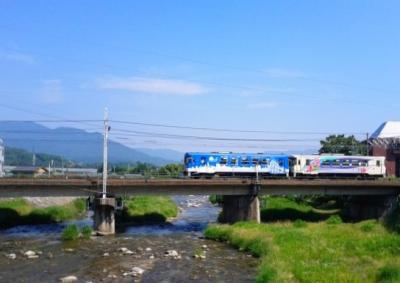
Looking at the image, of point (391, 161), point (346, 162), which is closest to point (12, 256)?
point (346, 162)

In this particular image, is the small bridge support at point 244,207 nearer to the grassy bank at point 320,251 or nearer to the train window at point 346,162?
the grassy bank at point 320,251

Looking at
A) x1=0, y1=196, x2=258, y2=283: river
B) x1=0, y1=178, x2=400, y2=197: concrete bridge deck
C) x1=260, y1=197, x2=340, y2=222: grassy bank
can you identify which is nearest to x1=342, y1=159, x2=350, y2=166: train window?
x1=260, y1=197, x2=340, y2=222: grassy bank

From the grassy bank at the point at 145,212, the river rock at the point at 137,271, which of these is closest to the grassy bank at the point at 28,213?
the grassy bank at the point at 145,212

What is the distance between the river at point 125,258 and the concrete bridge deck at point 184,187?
13.4ft

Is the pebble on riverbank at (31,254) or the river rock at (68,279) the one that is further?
the pebble on riverbank at (31,254)

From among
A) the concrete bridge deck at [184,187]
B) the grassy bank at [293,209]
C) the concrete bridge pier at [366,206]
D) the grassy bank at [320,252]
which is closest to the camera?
the grassy bank at [320,252]

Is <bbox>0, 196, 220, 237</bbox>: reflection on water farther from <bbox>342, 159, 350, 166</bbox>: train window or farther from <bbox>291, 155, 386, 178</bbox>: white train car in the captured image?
<bbox>342, 159, 350, 166</bbox>: train window

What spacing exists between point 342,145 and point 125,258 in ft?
282

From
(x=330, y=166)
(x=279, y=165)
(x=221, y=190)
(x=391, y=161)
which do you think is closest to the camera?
(x=221, y=190)

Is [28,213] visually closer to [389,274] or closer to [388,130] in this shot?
[389,274]

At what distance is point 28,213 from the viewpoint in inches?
2395

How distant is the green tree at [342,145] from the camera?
112 m

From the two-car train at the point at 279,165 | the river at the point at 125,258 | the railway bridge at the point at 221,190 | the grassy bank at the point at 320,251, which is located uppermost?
the two-car train at the point at 279,165

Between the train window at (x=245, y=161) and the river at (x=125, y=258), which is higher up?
the train window at (x=245, y=161)
